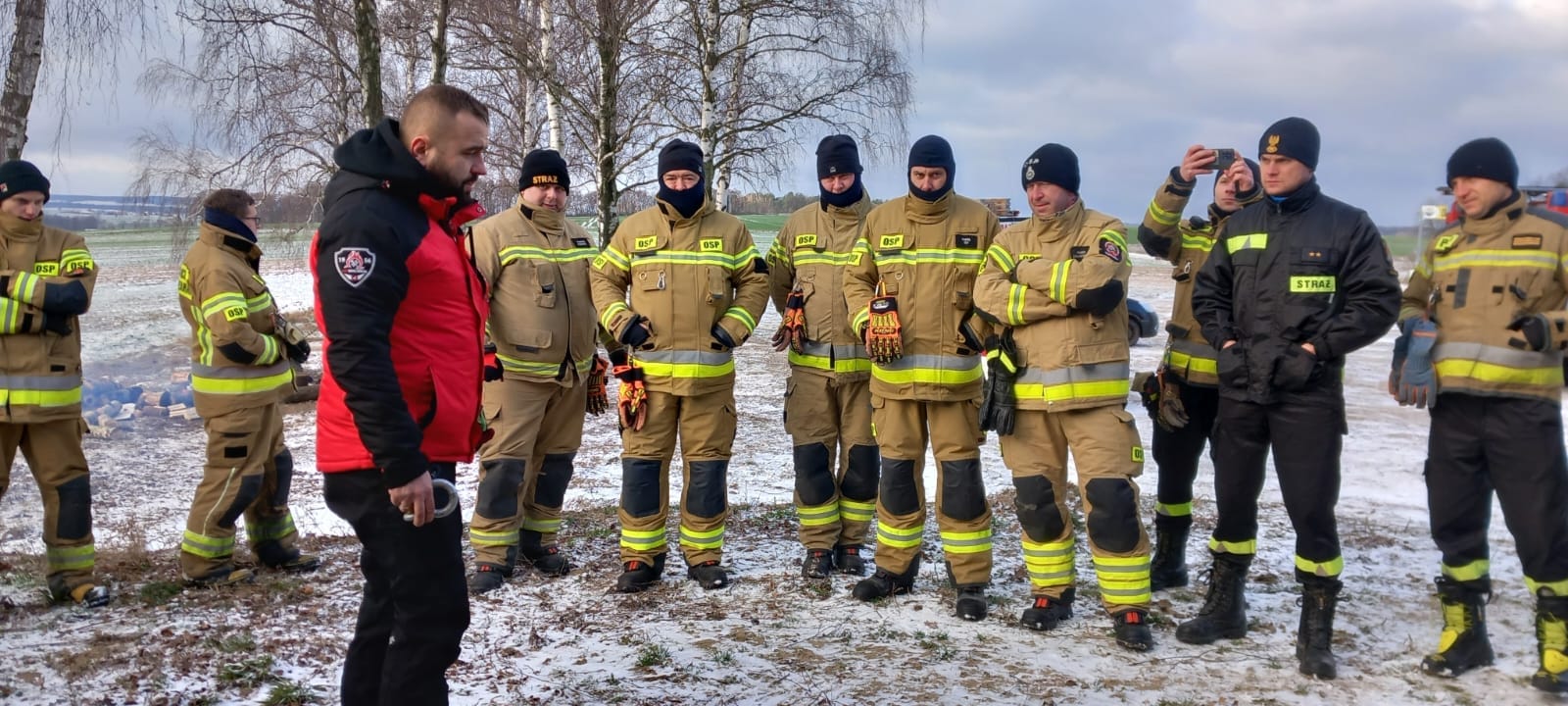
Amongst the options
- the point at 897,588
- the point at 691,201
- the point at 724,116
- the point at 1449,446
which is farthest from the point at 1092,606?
the point at 724,116

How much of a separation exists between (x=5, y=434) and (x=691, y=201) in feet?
12.9

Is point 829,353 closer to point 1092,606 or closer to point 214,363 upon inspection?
point 1092,606

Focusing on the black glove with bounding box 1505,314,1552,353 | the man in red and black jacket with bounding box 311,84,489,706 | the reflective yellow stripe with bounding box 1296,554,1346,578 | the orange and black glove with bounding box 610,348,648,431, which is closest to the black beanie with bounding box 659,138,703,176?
the orange and black glove with bounding box 610,348,648,431

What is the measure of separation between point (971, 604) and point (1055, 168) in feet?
7.41

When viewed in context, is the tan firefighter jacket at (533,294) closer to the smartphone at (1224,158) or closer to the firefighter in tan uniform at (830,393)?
the firefighter in tan uniform at (830,393)

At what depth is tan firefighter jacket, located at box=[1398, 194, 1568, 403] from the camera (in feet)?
14.4

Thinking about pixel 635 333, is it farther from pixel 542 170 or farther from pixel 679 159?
pixel 542 170

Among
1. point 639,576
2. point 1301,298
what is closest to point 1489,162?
point 1301,298

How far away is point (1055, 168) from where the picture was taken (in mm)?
4949

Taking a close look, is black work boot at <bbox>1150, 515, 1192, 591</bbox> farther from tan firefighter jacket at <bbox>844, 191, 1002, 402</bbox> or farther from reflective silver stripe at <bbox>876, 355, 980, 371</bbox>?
reflective silver stripe at <bbox>876, 355, 980, 371</bbox>

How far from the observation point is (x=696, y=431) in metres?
5.72

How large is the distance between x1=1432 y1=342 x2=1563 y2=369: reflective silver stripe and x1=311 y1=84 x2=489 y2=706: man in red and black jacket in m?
4.28

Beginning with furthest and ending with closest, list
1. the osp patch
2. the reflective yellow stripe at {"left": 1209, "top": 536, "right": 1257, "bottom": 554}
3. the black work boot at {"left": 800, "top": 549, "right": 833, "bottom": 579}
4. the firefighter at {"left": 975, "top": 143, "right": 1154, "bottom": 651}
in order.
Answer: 1. the black work boot at {"left": 800, "top": 549, "right": 833, "bottom": 579}
2. the reflective yellow stripe at {"left": 1209, "top": 536, "right": 1257, "bottom": 554}
3. the firefighter at {"left": 975, "top": 143, "right": 1154, "bottom": 651}
4. the osp patch

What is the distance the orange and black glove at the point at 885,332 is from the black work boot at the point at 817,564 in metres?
1.28
